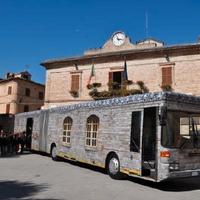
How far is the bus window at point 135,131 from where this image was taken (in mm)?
10906

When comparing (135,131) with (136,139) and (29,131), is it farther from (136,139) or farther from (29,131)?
(29,131)

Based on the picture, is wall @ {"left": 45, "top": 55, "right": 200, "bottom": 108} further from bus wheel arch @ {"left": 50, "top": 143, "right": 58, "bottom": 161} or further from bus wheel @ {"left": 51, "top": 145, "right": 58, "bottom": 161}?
bus wheel @ {"left": 51, "top": 145, "right": 58, "bottom": 161}

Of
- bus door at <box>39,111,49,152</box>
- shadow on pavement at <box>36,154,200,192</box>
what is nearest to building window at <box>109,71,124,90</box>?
bus door at <box>39,111,49,152</box>

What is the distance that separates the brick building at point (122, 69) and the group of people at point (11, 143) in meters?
7.69

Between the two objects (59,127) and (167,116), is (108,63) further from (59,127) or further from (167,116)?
(167,116)

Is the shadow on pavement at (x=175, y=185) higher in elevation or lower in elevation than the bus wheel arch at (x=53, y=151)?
lower

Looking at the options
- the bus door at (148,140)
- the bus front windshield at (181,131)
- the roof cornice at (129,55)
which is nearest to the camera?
the bus front windshield at (181,131)

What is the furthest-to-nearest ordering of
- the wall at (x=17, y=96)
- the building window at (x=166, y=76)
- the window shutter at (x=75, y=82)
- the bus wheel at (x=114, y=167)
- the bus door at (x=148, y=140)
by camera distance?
1. the wall at (x=17, y=96)
2. the window shutter at (x=75, y=82)
3. the building window at (x=166, y=76)
4. the bus wheel at (x=114, y=167)
5. the bus door at (x=148, y=140)

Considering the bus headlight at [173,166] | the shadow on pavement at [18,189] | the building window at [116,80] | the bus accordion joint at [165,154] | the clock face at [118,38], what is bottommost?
the shadow on pavement at [18,189]

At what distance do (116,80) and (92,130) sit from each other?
13.7 metres

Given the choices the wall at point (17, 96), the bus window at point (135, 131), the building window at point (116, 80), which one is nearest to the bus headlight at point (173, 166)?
the bus window at point (135, 131)

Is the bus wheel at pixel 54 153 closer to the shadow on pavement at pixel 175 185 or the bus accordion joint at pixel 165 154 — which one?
the shadow on pavement at pixel 175 185

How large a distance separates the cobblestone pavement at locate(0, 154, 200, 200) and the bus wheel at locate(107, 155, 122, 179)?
10.3 inches

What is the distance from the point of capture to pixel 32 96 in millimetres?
51125
